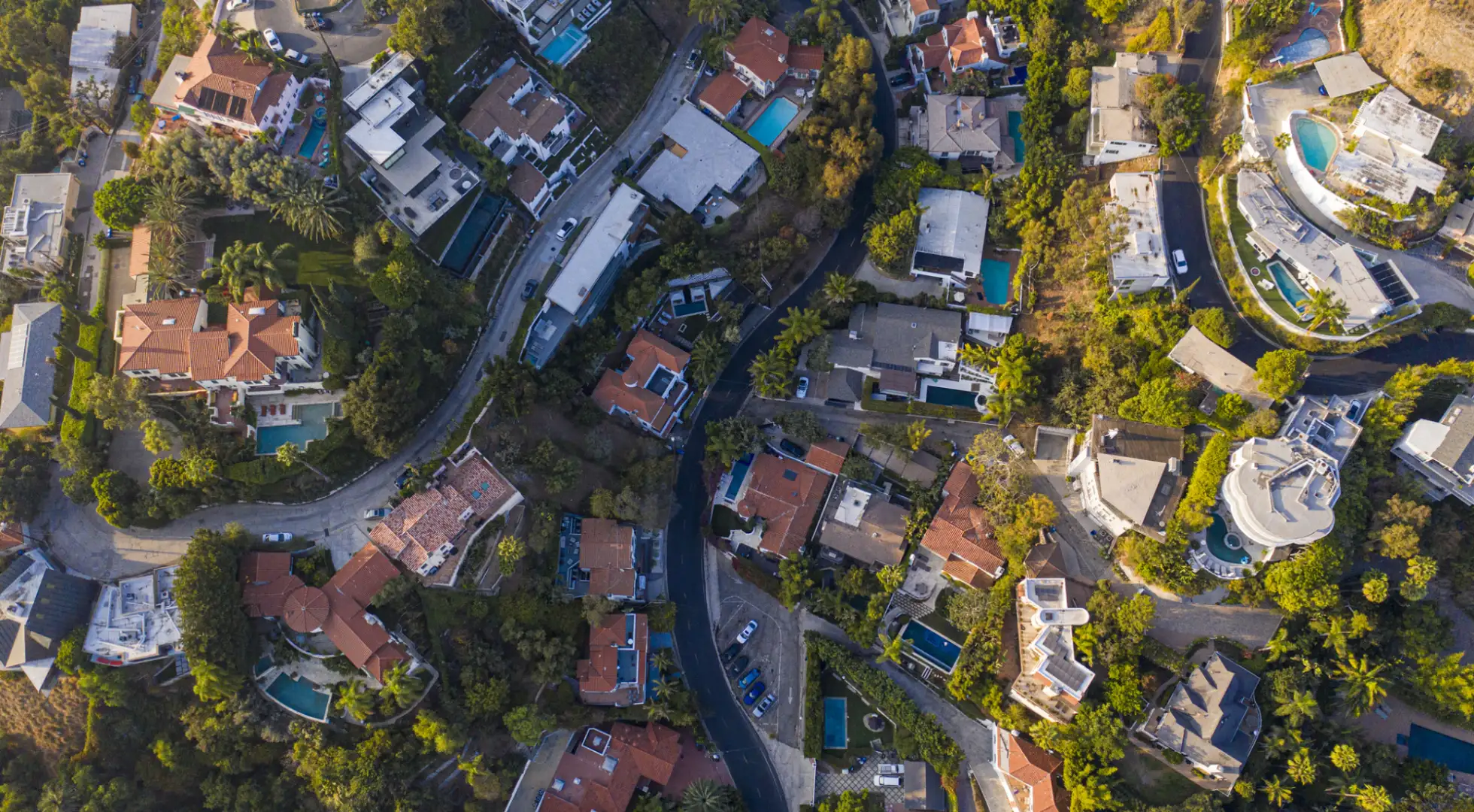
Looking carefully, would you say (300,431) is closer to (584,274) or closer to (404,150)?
(404,150)

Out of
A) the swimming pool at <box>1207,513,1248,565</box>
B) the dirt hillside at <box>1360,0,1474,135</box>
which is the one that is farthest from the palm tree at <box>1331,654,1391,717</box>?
the dirt hillside at <box>1360,0,1474,135</box>

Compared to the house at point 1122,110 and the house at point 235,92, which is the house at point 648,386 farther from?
the house at point 1122,110

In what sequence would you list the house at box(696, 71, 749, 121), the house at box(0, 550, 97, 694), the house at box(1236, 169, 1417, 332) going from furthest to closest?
the house at box(696, 71, 749, 121) < the house at box(1236, 169, 1417, 332) < the house at box(0, 550, 97, 694)

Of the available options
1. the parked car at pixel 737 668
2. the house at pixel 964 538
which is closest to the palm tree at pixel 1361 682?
the house at pixel 964 538

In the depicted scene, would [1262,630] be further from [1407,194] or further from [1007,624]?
[1407,194]

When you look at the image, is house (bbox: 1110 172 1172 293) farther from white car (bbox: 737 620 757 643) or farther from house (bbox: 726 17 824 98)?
white car (bbox: 737 620 757 643)

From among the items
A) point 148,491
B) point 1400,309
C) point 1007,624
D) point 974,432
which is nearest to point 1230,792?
point 1007,624
